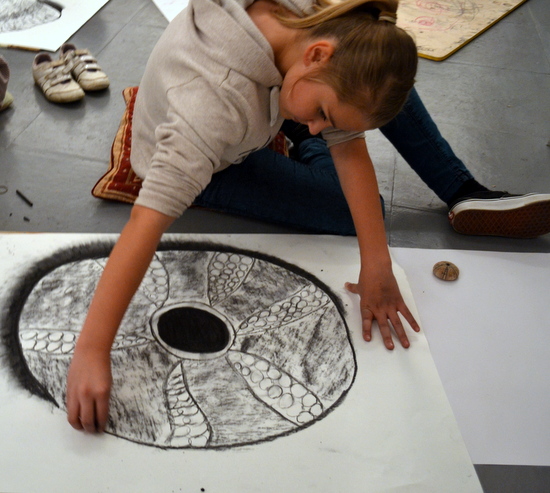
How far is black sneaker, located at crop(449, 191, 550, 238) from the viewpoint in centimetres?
98

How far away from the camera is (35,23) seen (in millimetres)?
1479

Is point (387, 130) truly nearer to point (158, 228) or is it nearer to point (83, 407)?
point (158, 228)

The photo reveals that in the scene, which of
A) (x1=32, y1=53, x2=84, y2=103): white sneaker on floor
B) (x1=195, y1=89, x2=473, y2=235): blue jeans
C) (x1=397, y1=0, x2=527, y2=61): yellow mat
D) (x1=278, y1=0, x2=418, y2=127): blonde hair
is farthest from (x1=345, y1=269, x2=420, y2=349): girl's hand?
(x1=397, y1=0, x2=527, y2=61): yellow mat

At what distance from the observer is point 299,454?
63 centimetres

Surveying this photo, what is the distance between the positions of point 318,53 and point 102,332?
410 mm

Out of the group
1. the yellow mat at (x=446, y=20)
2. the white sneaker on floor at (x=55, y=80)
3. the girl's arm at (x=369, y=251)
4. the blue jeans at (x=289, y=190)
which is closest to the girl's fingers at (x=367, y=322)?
the girl's arm at (x=369, y=251)

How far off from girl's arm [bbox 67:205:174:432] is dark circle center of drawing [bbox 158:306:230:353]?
0.43ft

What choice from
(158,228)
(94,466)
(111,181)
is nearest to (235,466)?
(94,466)

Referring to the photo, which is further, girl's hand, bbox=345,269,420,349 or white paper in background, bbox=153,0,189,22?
white paper in background, bbox=153,0,189,22

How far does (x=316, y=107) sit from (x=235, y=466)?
439 millimetres

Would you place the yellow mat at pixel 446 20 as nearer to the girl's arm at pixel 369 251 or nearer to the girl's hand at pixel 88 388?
the girl's arm at pixel 369 251

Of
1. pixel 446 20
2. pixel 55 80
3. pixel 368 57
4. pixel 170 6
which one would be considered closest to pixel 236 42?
pixel 368 57

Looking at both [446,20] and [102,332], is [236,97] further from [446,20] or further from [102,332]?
[446,20]

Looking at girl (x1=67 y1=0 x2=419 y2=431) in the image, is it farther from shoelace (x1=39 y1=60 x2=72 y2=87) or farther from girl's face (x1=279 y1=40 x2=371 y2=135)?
shoelace (x1=39 y1=60 x2=72 y2=87)
